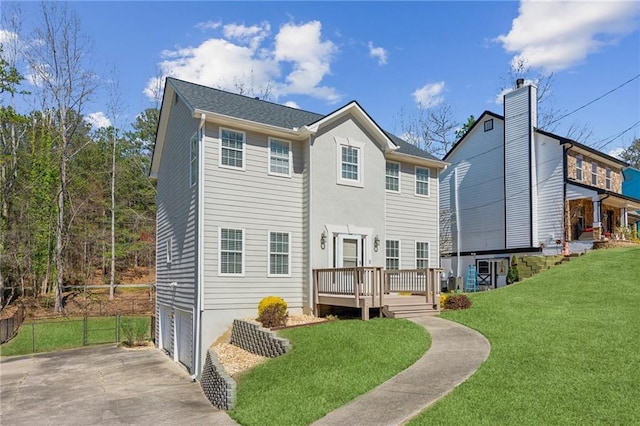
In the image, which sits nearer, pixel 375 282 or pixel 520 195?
pixel 375 282

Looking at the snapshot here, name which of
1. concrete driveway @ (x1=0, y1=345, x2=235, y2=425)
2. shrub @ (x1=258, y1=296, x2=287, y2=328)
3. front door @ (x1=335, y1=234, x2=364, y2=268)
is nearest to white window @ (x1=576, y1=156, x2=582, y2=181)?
front door @ (x1=335, y1=234, x2=364, y2=268)

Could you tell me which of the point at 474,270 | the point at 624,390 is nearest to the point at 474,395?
the point at 624,390

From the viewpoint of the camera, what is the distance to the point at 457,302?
1455 cm

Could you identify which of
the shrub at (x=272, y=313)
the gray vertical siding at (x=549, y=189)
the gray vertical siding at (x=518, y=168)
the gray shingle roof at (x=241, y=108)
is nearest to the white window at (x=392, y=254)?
the gray shingle roof at (x=241, y=108)

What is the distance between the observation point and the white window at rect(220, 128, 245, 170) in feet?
46.0

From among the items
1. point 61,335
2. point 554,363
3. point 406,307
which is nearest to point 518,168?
point 406,307

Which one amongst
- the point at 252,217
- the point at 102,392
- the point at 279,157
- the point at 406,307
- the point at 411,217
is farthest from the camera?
the point at 411,217

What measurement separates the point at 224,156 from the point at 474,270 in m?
17.2

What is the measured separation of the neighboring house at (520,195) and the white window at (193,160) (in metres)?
17.5

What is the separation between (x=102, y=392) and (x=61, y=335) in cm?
1180

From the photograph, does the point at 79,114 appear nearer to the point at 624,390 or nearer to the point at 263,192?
the point at 263,192

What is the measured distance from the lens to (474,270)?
1027 inches

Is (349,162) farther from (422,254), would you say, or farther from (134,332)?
(134,332)

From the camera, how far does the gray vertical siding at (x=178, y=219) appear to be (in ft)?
47.1
